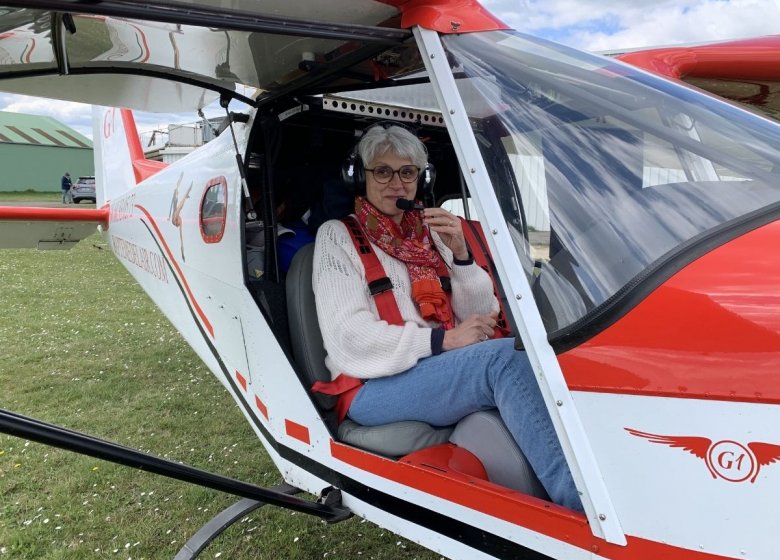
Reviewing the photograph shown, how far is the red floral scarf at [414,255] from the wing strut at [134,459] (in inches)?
30.4

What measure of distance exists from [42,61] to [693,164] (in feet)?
6.92

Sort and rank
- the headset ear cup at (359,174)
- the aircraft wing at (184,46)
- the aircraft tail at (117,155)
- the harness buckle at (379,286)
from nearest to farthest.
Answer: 1. the aircraft wing at (184,46)
2. the harness buckle at (379,286)
3. the headset ear cup at (359,174)
4. the aircraft tail at (117,155)

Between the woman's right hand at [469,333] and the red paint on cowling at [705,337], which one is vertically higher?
the red paint on cowling at [705,337]

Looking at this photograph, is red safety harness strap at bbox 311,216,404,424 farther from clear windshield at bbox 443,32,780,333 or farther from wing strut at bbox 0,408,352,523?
clear windshield at bbox 443,32,780,333

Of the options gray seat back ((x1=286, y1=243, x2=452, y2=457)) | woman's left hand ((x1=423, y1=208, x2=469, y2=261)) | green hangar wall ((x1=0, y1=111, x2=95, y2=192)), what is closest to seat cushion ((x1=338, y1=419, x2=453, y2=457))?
gray seat back ((x1=286, y1=243, x2=452, y2=457))

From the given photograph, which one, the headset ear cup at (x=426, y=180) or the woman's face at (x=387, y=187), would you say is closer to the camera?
the woman's face at (x=387, y=187)

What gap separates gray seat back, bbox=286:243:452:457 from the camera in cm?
190

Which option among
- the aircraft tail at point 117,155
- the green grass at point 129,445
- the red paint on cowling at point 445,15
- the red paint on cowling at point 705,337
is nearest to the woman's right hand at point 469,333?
the red paint on cowling at point 705,337

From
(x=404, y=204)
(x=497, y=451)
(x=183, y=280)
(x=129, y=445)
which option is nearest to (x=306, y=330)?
(x=404, y=204)

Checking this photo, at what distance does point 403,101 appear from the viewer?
2619 mm

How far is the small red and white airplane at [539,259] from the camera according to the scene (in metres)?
1.10

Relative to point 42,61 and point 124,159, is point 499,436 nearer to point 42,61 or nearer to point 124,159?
point 42,61

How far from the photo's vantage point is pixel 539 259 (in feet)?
4.46

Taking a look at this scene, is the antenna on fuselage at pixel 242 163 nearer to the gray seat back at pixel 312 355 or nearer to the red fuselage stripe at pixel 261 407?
the gray seat back at pixel 312 355
